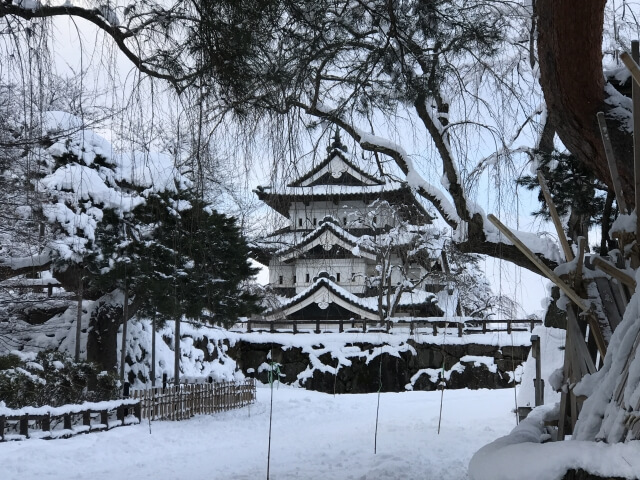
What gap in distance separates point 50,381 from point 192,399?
10.5ft

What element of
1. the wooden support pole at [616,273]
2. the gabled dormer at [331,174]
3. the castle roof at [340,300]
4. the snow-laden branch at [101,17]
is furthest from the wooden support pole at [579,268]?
the castle roof at [340,300]

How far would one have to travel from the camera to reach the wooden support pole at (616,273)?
6.91ft

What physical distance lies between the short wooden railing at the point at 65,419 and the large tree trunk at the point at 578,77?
689 centimetres

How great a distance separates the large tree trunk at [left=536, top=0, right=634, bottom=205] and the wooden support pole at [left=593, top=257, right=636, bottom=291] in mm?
758

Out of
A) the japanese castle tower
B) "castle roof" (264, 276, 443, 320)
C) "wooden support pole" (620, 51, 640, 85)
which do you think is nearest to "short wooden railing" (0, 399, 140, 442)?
the japanese castle tower

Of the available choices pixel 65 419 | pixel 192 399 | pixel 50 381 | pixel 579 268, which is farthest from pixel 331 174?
pixel 192 399

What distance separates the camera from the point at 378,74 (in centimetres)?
398

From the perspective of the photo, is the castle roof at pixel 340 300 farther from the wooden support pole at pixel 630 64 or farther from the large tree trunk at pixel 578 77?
the wooden support pole at pixel 630 64

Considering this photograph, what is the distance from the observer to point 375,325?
70.7 ft

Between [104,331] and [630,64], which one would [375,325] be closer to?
[104,331]

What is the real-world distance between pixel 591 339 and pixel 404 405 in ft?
41.8

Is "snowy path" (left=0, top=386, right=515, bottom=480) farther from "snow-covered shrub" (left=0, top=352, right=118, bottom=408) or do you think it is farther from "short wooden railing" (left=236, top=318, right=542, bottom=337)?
"short wooden railing" (left=236, top=318, right=542, bottom=337)

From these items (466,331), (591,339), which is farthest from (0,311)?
(466,331)

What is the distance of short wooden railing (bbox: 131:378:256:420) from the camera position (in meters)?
10.4
